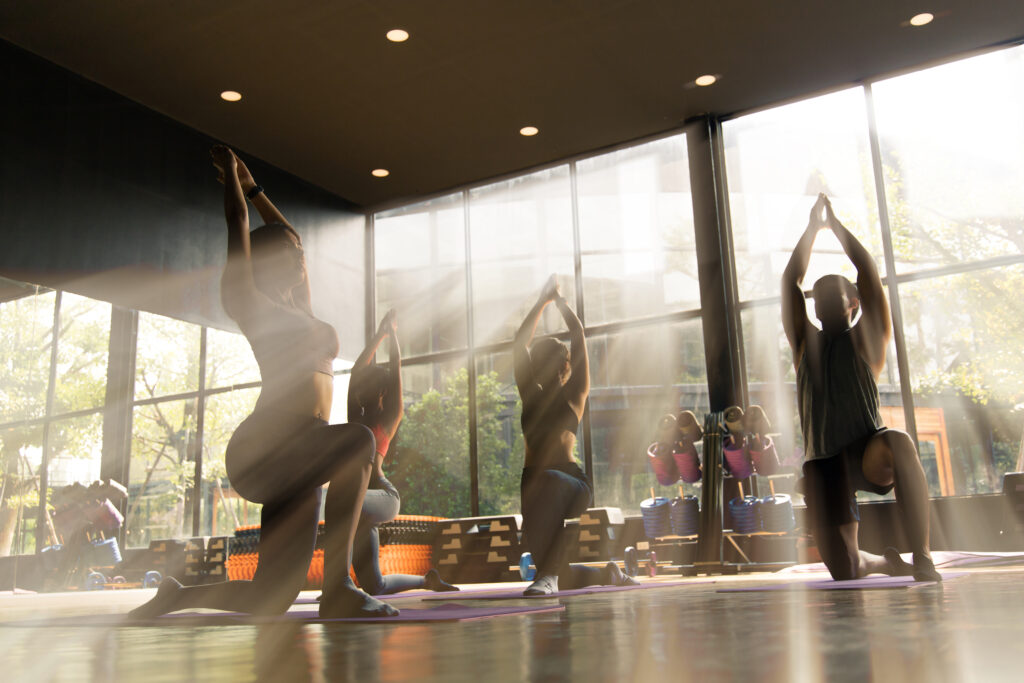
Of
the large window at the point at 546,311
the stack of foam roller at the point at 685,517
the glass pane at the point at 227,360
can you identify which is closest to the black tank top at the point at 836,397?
the stack of foam roller at the point at 685,517

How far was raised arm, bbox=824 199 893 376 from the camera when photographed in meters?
3.16

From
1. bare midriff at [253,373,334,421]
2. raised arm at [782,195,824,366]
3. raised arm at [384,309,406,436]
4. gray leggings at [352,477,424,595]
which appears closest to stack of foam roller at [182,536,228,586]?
gray leggings at [352,477,424,595]

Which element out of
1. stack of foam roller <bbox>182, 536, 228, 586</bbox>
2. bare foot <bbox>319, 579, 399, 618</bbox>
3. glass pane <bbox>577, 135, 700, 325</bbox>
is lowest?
stack of foam roller <bbox>182, 536, 228, 586</bbox>

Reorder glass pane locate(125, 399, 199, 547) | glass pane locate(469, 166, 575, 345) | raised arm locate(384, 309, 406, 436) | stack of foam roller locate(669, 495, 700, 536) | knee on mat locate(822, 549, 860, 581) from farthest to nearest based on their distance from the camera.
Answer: glass pane locate(125, 399, 199, 547) < glass pane locate(469, 166, 575, 345) < stack of foam roller locate(669, 495, 700, 536) < raised arm locate(384, 309, 406, 436) < knee on mat locate(822, 549, 860, 581)

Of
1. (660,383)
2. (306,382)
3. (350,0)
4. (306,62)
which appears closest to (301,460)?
(306,382)

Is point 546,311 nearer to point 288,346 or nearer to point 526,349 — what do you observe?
point 526,349

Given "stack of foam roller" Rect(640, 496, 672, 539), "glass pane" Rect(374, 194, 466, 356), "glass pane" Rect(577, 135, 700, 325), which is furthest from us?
"glass pane" Rect(374, 194, 466, 356)

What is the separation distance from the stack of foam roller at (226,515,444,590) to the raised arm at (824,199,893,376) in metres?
4.64

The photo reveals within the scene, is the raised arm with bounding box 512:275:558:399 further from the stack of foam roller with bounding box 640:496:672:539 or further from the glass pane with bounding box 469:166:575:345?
the glass pane with bounding box 469:166:575:345

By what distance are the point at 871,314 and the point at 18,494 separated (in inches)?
341

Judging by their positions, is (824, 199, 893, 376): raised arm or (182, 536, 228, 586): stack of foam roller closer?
(824, 199, 893, 376): raised arm

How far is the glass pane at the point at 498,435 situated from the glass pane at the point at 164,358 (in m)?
3.34

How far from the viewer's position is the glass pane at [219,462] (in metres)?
9.41

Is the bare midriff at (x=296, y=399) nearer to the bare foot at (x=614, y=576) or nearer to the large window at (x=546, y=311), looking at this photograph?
the bare foot at (x=614, y=576)
